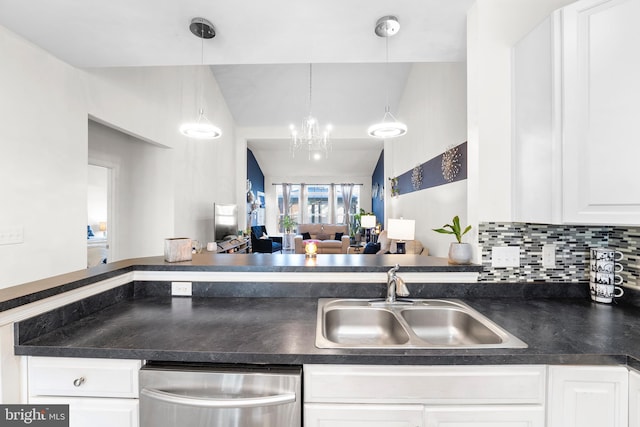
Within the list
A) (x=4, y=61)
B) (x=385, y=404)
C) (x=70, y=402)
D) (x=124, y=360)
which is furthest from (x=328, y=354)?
(x=4, y=61)

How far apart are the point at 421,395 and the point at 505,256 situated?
39.2 inches

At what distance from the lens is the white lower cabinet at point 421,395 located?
0.92 m

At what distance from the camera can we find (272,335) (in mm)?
1057

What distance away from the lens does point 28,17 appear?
5.67 feet

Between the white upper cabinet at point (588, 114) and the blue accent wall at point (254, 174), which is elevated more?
the blue accent wall at point (254, 174)

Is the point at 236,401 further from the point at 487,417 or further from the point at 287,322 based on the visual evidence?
the point at 487,417

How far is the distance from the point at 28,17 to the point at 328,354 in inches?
105

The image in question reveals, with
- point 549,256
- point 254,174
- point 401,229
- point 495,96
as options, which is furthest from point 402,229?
point 254,174

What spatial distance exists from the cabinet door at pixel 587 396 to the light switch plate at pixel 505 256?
2.19ft

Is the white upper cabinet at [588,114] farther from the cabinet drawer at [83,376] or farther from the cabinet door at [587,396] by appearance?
the cabinet drawer at [83,376]

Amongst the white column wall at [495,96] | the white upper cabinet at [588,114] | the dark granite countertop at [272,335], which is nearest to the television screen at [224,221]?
the dark granite countertop at [272,335]

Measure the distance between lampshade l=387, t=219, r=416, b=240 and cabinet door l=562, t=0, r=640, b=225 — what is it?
81.0 inches

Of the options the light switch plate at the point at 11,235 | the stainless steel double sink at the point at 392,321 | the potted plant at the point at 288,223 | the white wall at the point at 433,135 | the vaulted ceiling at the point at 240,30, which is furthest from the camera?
the potted plant at the point at 288,223

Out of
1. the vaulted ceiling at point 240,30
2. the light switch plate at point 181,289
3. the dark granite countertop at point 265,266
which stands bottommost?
the light switch plate at point 181,289
